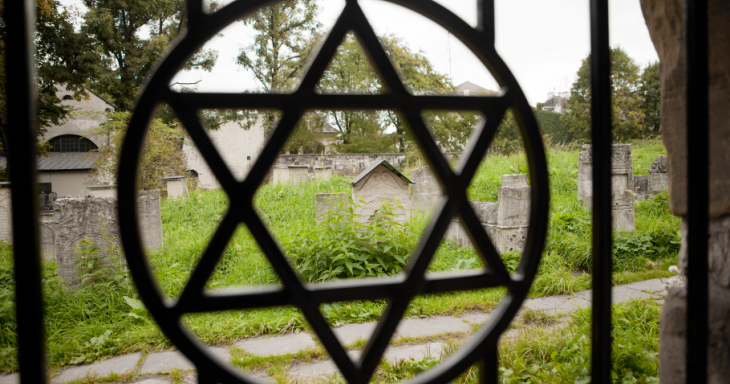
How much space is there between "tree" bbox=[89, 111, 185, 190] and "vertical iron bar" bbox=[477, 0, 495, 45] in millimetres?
10003

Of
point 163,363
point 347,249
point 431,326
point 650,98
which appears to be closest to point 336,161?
point 347,249

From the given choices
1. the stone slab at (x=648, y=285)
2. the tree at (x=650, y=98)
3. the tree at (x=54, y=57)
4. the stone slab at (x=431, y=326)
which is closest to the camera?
the stone slab at (x=431, y=326)

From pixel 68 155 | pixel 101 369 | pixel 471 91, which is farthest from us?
pixel 471 91

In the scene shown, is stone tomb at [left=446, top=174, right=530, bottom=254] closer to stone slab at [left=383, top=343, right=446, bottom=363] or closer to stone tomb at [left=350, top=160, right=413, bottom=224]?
stone tomb at [left=350, top=160, right=413, bottom=224]

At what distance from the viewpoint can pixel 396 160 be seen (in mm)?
17688

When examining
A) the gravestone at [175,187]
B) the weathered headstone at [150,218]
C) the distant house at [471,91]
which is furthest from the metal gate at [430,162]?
the distant house at [471,91]

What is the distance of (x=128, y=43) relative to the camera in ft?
47.3

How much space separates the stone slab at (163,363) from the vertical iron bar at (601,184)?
2.41m

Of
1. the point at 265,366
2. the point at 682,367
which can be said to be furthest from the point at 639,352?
the point at 265,366

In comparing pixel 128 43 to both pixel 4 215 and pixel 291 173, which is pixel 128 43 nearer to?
pixel 291 173

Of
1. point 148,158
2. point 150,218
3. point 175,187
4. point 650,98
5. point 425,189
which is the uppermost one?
point 650,98

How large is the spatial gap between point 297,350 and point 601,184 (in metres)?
2.51

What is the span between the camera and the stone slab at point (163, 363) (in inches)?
102

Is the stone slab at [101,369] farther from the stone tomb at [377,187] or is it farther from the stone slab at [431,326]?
the stone tomb at [377,187]
